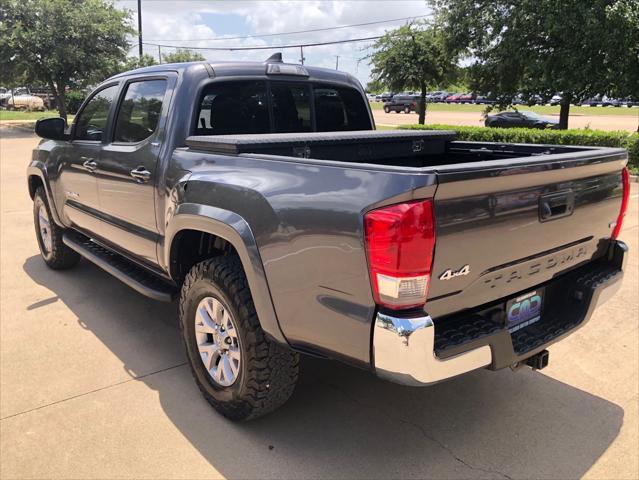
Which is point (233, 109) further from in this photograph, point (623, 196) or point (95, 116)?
point (623, 196)

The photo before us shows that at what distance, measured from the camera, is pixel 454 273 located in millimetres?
2203

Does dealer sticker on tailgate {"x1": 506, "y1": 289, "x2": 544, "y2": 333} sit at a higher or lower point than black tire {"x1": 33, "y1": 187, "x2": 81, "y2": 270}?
higher

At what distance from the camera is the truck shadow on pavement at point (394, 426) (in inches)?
105

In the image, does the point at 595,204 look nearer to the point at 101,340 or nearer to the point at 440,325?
the point at 440,325

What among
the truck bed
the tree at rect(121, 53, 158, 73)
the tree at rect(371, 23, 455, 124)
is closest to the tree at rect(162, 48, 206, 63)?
the tree at rect(121, 53, 158, 73)

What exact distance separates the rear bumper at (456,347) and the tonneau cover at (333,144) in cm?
129

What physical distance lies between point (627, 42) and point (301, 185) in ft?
47.1

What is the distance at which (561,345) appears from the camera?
157 inches

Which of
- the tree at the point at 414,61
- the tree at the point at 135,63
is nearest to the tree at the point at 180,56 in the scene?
the tree at the point at 135,63

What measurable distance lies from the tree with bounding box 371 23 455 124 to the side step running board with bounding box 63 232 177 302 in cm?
1828

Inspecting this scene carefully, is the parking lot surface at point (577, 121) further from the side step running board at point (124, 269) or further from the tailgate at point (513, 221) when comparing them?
the tailgate at point (513, 221)

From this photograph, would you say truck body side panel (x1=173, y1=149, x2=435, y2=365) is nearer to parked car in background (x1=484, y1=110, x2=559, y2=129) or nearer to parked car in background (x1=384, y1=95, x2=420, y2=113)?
parked car in background (x1=484, y1=110, x2=559, y2=129)

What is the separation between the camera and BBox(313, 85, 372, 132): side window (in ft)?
13.7

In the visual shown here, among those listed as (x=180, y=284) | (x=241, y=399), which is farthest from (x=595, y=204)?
(x=180, y=284)
